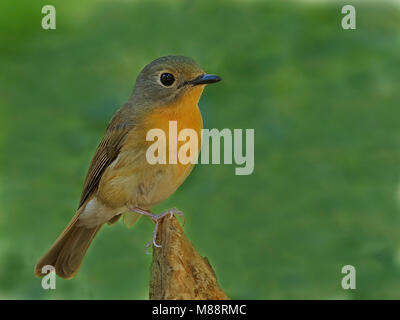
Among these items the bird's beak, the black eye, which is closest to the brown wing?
the black eye

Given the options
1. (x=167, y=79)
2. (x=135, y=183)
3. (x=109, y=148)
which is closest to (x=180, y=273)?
(x=135, y=183)

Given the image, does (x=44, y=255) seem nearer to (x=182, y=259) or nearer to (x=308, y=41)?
(x=182, y=259)

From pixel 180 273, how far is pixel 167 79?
171 centimetres

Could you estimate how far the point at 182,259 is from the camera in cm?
383

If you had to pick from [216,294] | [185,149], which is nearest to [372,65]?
[185,149]

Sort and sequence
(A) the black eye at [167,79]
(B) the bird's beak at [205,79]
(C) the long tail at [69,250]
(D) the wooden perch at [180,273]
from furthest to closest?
(C) the long tail at [69,250] → (A) the black eye at [167,79] → (B) the bird's beak at [205,79] → (D) the wooden perch at [180,273]

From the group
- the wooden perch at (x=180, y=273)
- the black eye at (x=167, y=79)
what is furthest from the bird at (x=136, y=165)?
the wooden perch at (x=180, y=273)

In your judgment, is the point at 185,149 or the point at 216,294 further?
the point at 185,149

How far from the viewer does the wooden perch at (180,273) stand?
3.62 metres

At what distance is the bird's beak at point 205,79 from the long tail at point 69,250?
4.39 feet

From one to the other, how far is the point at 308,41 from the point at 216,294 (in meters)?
3.56

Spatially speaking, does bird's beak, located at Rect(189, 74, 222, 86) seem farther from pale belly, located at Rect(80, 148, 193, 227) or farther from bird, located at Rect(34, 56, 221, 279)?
pale belly, located at Rect(80, 148, 193, 227)

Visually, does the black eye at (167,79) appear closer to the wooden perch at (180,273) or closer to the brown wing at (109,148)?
the brown wing at (109,148)

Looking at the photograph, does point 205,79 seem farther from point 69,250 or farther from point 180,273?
point 69,250
